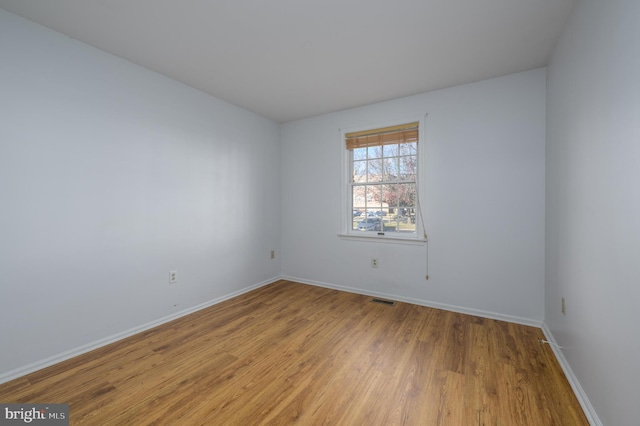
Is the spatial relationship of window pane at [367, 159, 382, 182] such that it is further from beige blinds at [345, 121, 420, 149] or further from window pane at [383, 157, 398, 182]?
beige blinds at [345, 121, 420, 149]

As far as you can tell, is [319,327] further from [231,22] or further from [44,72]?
[44,72]

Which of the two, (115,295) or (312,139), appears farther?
(312,139)

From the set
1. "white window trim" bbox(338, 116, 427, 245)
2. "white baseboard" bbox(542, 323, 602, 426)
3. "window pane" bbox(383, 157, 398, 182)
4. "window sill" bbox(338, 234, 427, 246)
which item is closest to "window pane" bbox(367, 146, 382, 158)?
"window pane" bbox(383, 157, 398, 182)

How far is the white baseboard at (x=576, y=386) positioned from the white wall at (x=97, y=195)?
3.33 meters

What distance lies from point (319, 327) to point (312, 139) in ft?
8.69

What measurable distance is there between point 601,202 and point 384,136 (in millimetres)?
2338

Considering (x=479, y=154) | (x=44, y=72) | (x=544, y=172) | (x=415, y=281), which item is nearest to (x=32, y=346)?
(x=44, y=72)

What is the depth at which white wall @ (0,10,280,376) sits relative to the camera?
1.88 metres

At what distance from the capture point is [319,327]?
2.62 m

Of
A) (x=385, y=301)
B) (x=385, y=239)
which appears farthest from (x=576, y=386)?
(x=385, y=239)

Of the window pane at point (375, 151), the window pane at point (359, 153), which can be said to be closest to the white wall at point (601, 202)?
the window pane at point (375, 151)

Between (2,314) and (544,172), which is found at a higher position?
(544,172)

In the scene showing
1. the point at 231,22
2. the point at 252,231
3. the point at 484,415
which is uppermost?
the point at 231,22

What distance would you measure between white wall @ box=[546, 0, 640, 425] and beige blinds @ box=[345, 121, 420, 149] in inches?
54.3
